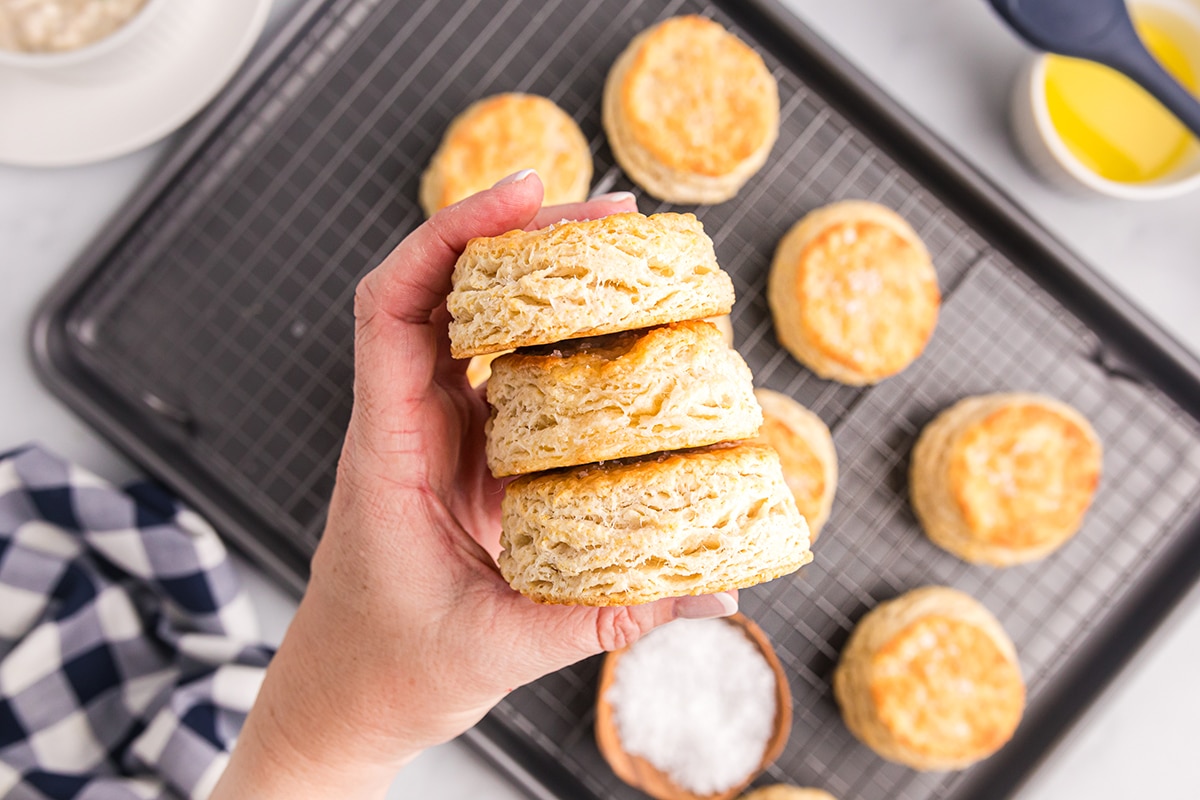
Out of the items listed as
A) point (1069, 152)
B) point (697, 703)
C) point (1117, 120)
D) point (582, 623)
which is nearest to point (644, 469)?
point (582, 623)

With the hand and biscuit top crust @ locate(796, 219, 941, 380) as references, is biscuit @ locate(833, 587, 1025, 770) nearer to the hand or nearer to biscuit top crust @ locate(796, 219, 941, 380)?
biscuit top crust @ locate(796, 219, 941, 380)

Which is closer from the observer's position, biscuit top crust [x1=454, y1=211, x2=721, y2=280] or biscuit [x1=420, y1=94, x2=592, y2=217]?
biscuit top crust [x1=454, y1=211, x2=721, y2=280]

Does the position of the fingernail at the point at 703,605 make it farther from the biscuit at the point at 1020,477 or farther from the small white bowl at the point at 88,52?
the small white bowl at the point at 88,52

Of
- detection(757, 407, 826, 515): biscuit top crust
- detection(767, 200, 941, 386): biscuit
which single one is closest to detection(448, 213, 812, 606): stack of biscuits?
detection(757, 407, 826, 515): biscuit top crust

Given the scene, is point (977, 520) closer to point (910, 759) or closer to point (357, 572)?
point (910, 759)

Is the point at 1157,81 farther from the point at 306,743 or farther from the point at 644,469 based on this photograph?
the point at 306,743

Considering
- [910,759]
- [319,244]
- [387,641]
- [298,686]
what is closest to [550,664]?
[387,641]
